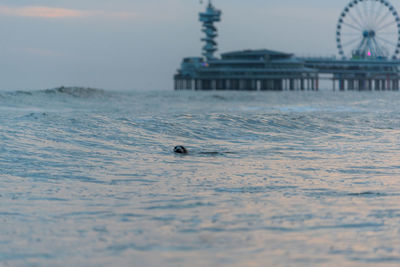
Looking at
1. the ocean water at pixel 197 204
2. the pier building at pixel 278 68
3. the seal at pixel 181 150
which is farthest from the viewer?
the pier building at pixel 278 68

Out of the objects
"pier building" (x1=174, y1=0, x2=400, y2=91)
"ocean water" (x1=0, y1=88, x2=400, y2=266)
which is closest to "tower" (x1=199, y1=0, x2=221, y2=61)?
"pier building" (x1=174, y1=0, x2=400, y2=91)

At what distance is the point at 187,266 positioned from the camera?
4727 mm

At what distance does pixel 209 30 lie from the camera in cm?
15250

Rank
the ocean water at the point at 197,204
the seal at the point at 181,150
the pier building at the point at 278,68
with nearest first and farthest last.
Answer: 1. the ocean water at the point at 197,204
2. the seal at the point at 181,150
3. the pier building at the point at 278,68

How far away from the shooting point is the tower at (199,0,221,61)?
151m

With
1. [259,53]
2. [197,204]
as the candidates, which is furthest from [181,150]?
[259,53]

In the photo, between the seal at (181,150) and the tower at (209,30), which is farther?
the tower at (209,30)

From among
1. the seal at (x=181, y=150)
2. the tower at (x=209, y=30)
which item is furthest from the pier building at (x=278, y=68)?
the seal at (x=181, y=150)

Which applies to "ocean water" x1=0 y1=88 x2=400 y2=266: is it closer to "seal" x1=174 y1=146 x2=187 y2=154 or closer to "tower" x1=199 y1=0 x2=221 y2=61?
"seal" x1=174 y1=146 x2=187 y2=154

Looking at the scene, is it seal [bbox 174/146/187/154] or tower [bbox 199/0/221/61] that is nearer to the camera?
seal [bbox 174/146/187/154]

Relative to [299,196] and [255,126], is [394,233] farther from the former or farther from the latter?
[255,126]

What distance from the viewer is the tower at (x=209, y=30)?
15100 centimetres

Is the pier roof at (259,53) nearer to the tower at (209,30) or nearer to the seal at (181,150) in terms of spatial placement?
the tower at (209,30)

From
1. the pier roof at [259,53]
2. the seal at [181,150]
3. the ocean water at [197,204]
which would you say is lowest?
the ocean water at [197,204]
